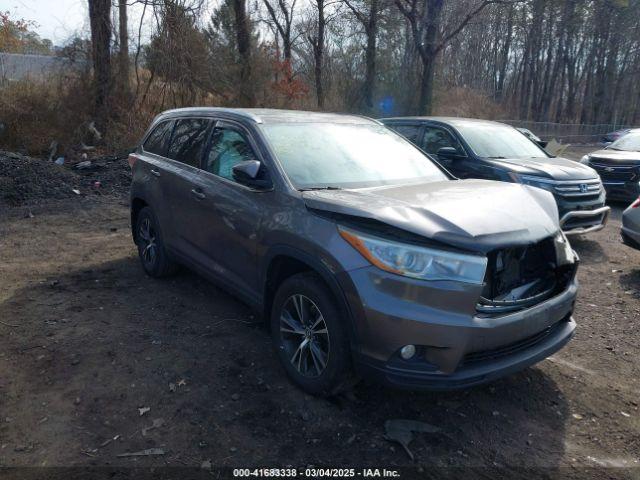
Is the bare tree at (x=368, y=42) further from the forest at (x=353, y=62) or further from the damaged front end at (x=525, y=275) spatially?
the damaged front end at (x=525, y=275)

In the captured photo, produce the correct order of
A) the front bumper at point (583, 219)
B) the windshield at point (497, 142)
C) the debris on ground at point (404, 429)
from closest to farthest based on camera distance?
the debris on ground at point (404, 429)
the front bumper at point (583, 219)
the windshield at point (497, 142)

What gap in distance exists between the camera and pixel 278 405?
3.29 m

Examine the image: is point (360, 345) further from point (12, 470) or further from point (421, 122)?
point (421, 122)

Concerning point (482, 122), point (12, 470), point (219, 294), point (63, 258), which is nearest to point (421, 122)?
point (482, 122)

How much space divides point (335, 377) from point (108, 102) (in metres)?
14.2

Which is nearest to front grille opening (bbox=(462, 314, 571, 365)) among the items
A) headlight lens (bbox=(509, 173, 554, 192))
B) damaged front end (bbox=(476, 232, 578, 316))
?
damaged front end (bbox=(476, 232, 578, 316))

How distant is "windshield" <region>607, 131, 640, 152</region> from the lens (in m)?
11.5

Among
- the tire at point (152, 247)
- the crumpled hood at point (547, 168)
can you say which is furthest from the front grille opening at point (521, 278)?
the crumpled hood at point (547, 168)

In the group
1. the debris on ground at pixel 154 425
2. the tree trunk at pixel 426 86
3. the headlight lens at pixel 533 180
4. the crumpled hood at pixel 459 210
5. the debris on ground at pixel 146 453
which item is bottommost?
the debris on ground at pixel 146 453

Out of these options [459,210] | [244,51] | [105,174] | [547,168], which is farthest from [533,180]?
[244,51]

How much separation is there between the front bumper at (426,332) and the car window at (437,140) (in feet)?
17.7

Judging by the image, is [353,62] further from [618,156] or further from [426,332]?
[426,332]

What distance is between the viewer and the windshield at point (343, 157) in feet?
12.3

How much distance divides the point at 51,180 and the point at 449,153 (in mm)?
7920
